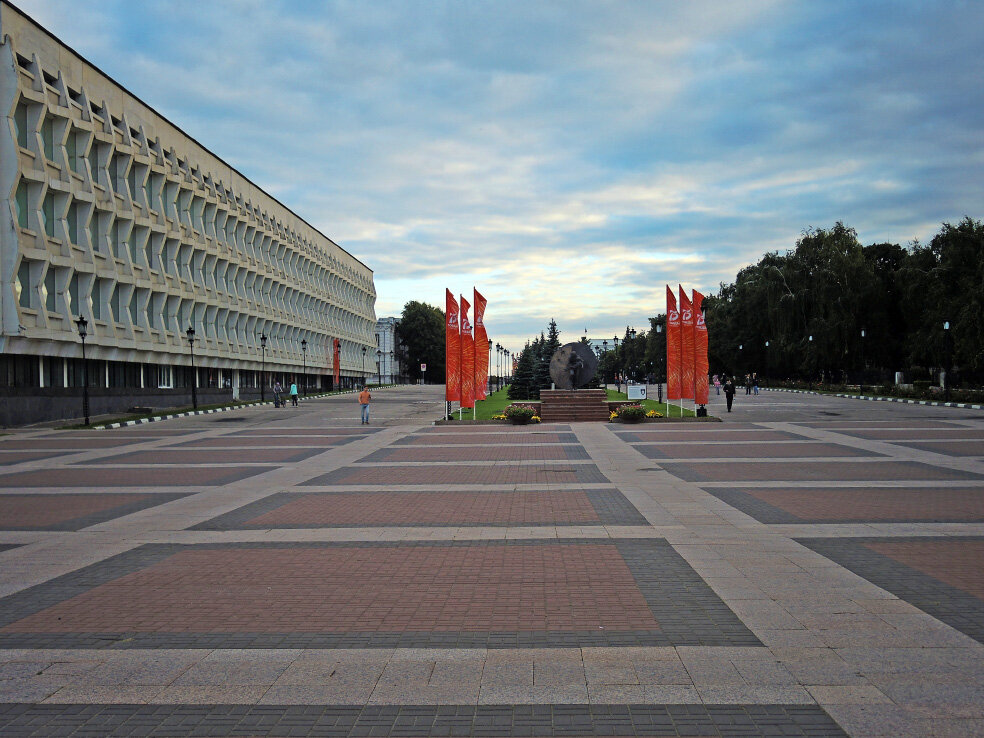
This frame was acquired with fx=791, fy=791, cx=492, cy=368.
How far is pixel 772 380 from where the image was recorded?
82.6 m

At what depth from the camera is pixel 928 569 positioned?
777cm

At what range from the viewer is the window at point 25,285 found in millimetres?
33438

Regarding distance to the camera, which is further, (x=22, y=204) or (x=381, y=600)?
(x=22, y=204)

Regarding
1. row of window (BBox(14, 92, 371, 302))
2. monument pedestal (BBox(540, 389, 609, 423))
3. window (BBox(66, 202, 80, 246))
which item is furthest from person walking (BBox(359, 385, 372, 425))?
row of window (BBox(14, 92, 371, 302))

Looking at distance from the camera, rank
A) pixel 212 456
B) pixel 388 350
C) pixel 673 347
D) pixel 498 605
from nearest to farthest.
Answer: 1. pixel 498 605
2. pixel 212 456
3. pixel 673 347
4. pixel 388 350

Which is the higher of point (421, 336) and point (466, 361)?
point (421, 336)

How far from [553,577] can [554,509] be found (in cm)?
394

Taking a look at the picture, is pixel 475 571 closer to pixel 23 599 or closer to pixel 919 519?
pixel 23 599

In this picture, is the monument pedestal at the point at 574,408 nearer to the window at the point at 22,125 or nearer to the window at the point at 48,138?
the window at the point at 48,138

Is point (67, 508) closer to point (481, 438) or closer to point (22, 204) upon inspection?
point (481, 438)

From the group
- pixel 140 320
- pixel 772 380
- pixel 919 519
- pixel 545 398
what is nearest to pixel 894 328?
pixel 772 380

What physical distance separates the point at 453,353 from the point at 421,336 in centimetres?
9091

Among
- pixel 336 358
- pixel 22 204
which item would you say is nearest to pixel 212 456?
pixel 22 204

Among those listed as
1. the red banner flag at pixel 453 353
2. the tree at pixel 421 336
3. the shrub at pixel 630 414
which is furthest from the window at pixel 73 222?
the tree at pixel 421 336
